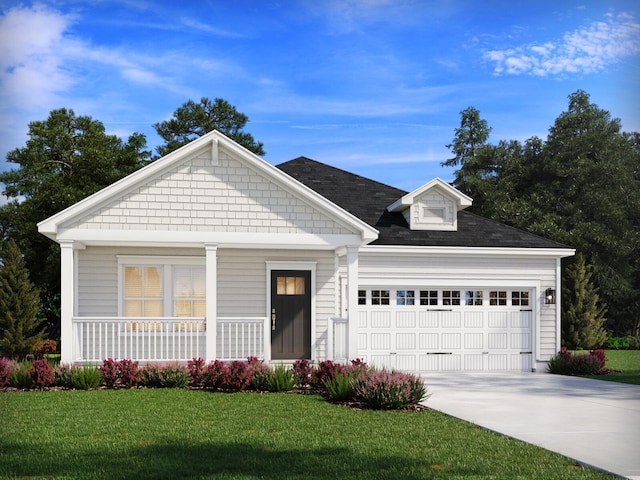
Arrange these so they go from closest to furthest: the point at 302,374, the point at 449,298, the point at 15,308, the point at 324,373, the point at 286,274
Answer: the point at 324,373 → the point at 302,374 → the point at 286,274 → the point at 449,298 → the point at 15,308

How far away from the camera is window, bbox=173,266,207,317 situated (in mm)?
16906

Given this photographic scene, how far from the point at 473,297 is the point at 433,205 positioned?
2465 mm

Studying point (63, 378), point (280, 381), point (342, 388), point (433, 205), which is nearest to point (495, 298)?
point (433, 205)

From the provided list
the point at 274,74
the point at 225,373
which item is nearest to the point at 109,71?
the point at 274,74

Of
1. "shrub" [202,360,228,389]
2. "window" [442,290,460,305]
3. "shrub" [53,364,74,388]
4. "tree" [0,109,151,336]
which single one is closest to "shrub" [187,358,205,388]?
"shrub" [202,360,228,389]

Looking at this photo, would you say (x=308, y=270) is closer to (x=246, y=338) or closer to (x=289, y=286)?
(x=289, y=286)

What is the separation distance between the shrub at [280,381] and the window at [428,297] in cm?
565

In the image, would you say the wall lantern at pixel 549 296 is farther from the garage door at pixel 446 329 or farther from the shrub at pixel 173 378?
the shrub at pixel 173 378

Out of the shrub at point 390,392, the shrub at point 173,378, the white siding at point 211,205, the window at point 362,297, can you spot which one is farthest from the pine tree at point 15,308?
the shrub at point 390,392

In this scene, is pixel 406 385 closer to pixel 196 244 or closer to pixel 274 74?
pixel 196 244

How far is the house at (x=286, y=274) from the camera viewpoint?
577 inches

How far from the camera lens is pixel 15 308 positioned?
21281 mm

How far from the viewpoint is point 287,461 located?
7133 mm

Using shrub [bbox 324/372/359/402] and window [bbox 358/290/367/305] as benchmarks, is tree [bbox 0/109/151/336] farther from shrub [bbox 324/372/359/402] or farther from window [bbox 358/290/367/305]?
shrub [bbox 324/372/359/402]
